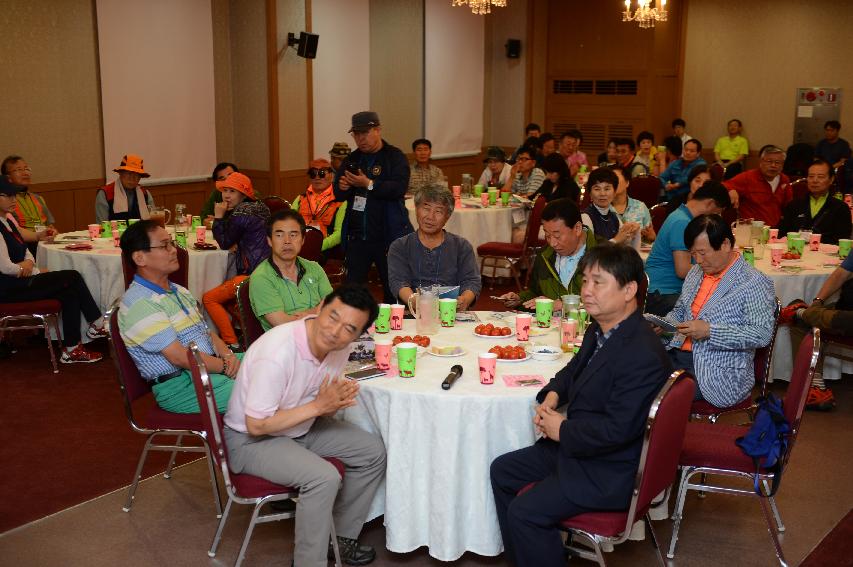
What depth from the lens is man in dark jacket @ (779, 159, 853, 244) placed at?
A: 7035mm

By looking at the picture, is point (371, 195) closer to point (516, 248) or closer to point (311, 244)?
point (311, 244)

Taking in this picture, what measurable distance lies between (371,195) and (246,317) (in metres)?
2.11

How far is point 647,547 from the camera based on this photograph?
3.93 meters

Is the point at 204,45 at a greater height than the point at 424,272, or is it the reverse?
the point at 204,45

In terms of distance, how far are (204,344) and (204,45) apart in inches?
262

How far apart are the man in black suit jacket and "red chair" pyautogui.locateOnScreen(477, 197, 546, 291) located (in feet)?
15.1

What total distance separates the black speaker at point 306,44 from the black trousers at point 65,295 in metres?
4.55

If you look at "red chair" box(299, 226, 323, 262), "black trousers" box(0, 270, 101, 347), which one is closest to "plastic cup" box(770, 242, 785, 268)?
"red chair" box(299, 226, 323, 262)

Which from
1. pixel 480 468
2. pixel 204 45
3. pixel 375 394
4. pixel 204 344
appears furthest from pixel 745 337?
pixel 204 45

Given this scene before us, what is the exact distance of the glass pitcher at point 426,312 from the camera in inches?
165

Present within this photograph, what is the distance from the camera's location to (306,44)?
10219 mm

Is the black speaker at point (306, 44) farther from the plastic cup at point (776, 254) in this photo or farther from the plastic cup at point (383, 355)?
the plastic cup at point (383, 355)

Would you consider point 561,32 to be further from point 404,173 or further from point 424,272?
point 424,272

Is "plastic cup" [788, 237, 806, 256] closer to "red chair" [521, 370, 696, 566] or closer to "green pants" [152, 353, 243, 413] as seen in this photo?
"red chair" [521, 370, 696, 566]
